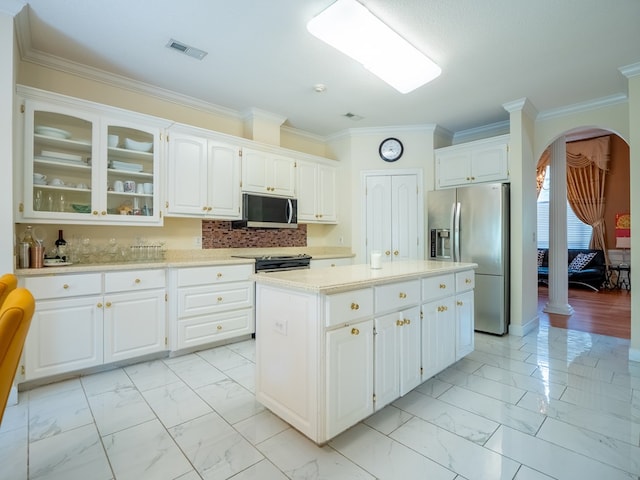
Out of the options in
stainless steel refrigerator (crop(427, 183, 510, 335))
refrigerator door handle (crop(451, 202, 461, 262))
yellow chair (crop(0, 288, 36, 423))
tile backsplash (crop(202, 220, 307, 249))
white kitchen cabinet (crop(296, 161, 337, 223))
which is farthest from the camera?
white kitchen cabinet (crop(296, 161, 337, 223))

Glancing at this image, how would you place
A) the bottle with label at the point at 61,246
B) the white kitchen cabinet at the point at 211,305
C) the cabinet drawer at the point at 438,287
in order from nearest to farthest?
1. the cabinet drawer at the point at 438,287
2. the bottle with label at the point at 61,246
3. the white kitchen cabinet at the point at 211,305

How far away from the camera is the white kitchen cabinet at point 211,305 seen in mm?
3023

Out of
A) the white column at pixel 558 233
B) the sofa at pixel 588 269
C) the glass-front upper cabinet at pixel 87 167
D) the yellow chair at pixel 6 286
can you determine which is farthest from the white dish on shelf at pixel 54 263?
the sofa at pixel 588 269

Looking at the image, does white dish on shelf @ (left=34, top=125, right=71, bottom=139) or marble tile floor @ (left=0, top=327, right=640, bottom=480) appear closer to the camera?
marble tile floor @ (left=0, top=327, right=640, bottom=480)

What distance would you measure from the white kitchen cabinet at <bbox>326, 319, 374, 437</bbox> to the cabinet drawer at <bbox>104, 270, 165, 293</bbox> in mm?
1935

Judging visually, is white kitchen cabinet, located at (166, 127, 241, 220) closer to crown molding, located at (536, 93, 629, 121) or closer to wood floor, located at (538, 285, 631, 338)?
crown molding, located at (536, 93, 629, 121)

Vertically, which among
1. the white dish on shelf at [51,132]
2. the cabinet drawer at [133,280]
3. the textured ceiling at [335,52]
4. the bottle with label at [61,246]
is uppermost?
the textured ceiling at [335,52]

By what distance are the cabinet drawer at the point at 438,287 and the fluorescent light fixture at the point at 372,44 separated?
5.73 ft

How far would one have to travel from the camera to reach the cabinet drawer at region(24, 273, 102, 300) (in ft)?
7.70

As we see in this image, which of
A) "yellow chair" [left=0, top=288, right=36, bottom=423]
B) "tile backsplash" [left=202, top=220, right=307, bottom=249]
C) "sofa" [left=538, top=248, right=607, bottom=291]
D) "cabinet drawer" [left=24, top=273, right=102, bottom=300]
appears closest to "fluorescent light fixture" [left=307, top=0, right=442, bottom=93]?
"yellow chair" [left=0, top=288, right=36, bottom=423]

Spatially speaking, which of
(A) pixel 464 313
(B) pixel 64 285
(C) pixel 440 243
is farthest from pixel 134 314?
(C) pixel 440 243

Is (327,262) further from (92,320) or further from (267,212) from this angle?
(92,320)

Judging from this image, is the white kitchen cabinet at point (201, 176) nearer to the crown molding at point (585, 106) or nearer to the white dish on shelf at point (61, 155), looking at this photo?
the white dish on shelf at point (61, 155)

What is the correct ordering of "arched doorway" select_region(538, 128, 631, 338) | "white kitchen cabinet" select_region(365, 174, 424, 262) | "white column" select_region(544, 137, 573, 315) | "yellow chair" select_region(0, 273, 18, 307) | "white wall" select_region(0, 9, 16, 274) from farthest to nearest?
1. "arched doorway" select_region(538, 128, 631, 338)
2. "white column" select_region(544, 137, 573, 315)
3. "white kitchen cabinet" select_region(365, 174, 424, 262)
4. "white wall" select_region(0, 9, 16, 274)
5. "yellow chair" select_region(0, 273, 18, 307)
